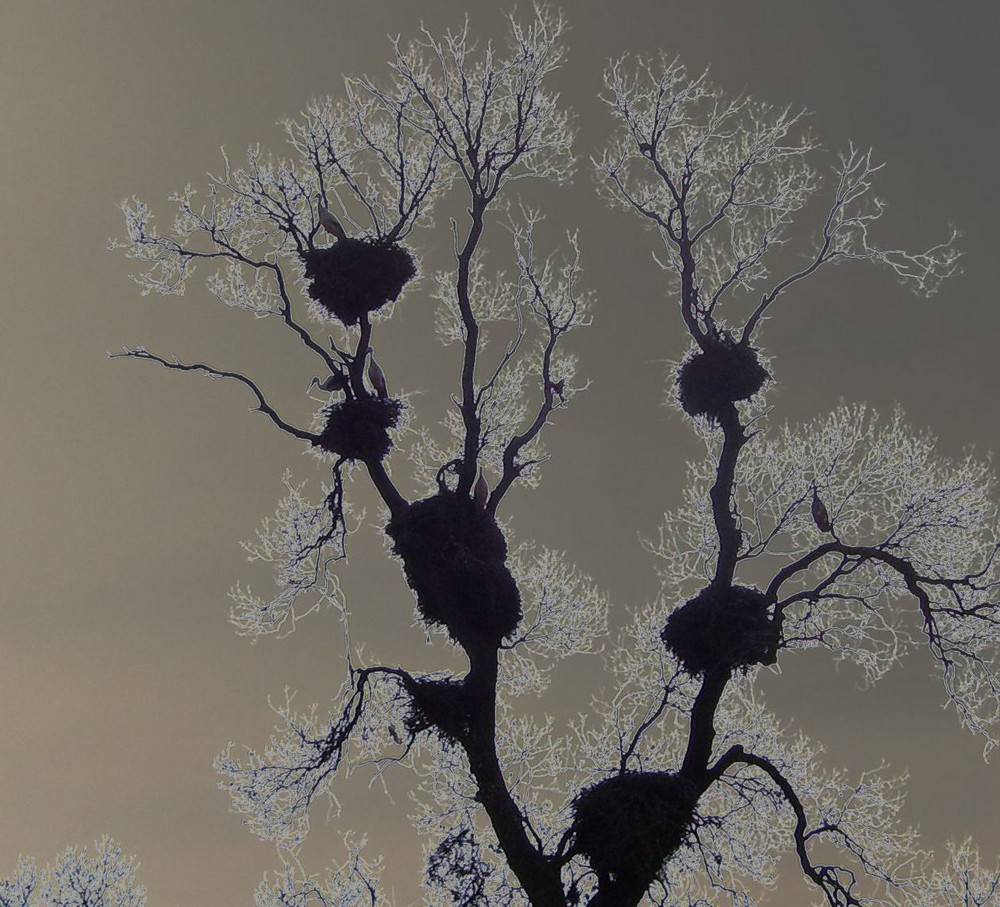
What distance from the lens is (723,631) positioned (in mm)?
11500

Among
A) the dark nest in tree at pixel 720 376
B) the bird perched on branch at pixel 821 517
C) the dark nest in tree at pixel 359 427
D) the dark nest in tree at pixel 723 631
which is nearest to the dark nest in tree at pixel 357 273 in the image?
the dark nest in tree at pixel 359 427

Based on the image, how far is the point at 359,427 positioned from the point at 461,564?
6.11 ft

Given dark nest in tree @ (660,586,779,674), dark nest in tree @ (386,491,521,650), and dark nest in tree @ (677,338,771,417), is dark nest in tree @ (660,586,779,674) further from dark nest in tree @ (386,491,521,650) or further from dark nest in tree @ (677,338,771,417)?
dark nest in tree @ (677,338,771,417)

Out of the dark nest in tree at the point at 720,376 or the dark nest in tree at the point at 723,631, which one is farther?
the dark nest in tree at the point at 720,376

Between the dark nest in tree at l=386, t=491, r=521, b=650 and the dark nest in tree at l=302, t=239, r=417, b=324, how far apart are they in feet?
7.36

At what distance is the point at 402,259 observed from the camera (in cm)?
1213

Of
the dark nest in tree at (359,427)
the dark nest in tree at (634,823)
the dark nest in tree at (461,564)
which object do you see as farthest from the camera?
the dark nest in tree at (359,427)

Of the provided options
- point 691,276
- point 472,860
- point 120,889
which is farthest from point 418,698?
point 120,889

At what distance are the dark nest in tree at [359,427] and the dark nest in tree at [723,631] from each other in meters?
3.63

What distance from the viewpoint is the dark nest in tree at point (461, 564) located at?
11688 mm

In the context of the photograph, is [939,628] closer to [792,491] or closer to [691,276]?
[792,491]

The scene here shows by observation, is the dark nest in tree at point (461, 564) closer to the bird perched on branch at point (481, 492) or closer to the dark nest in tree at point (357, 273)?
the bird perched on branch at point (481, 492)

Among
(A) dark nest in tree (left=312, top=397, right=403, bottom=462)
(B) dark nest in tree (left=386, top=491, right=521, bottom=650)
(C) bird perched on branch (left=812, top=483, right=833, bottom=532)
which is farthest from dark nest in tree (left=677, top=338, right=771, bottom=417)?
(A) dark nest in tree (left=312, top=397, right=403, bottom=462)

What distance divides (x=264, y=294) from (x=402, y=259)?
2044mm
